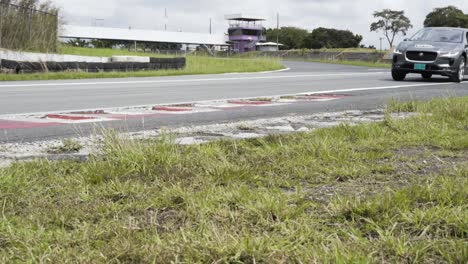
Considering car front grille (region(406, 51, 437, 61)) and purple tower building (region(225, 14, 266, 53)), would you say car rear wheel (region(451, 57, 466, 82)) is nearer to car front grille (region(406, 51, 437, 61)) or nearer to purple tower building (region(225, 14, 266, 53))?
car front grille (region(406, 51, 437, 61))

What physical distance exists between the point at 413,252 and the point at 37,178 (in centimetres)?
215

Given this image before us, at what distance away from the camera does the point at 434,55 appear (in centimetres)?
1485

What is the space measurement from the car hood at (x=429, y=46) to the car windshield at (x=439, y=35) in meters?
0.31

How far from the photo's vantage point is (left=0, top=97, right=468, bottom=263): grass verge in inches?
82.0

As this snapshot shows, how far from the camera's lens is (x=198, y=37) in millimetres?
106312

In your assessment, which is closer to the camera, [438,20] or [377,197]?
[377,197]

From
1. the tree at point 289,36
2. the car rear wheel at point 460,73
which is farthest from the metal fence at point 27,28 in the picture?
the tree at point 289,36

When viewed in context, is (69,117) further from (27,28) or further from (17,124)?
(27,28)

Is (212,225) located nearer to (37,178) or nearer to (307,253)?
(307,253)

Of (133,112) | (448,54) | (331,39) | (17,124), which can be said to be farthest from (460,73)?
(331,39)

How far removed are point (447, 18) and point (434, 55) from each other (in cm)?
8315

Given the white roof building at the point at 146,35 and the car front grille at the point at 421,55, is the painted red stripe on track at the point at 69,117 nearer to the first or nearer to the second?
the car front grille at the point at 421,55

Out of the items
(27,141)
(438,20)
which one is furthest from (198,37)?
(27,141)

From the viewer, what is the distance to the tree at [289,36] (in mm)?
123281
